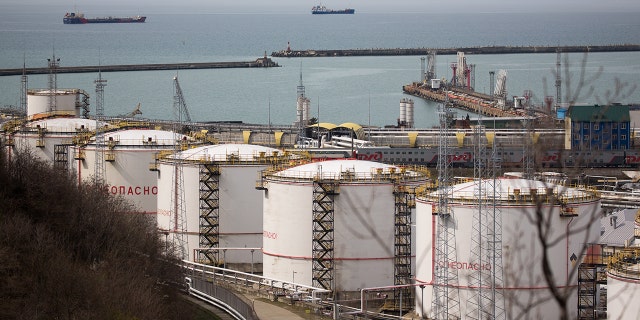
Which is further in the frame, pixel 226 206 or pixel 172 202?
pixel 172 202

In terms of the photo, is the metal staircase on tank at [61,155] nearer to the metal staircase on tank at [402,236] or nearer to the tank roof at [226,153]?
the tank roof at [226,153]

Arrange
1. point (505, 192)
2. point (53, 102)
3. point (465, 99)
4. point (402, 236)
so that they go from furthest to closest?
point (465, 99) → point (53, 102) → point (402, 236) → point (505, 192)

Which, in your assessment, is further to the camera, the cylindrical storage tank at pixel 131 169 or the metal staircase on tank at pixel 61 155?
the metal staircase on tank at pixel 61 155

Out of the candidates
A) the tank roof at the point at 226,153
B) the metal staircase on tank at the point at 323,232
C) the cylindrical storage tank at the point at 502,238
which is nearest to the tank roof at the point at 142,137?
the tank roof at the point at 226,153

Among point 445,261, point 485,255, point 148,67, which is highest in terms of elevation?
point 148,67

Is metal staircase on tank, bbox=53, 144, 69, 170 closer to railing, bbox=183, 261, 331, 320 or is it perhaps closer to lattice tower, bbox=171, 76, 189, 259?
lattice tower, bbox=171, 76, 189, 259

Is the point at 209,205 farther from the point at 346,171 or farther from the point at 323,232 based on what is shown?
the point at 346,171

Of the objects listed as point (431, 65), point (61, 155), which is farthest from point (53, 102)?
point (431, 65)
